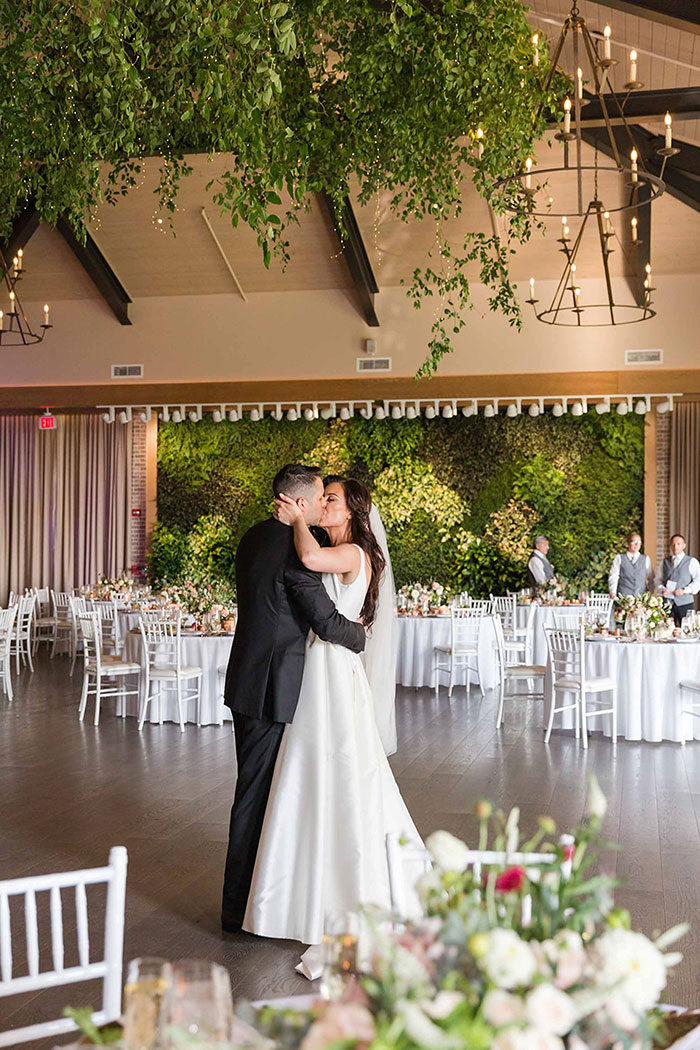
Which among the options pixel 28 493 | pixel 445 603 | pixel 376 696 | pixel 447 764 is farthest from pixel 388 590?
pixel 28 493

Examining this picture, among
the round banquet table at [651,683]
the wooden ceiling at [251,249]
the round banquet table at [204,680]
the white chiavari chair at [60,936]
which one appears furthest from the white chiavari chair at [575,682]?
the wooden ceiling at [251,249]

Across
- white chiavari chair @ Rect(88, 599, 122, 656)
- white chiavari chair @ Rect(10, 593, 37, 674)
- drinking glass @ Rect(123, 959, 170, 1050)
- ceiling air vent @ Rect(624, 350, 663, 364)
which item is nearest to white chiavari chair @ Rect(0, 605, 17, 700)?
white chiavari chair @ Rect(10, 593, 37, 674)

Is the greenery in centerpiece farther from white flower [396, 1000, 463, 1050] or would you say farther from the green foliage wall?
the green foliage wall

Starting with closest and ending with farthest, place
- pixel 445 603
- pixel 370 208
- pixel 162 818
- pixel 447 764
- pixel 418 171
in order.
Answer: pixel 418 171, pixel 162 818, pixel 447 764, pixel 445 603, pixel 370 208

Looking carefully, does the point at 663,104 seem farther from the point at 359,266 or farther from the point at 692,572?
the point at 359,266

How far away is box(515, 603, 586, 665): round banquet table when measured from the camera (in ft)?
41.7

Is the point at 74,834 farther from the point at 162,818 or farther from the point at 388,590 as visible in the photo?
the point at 388,590

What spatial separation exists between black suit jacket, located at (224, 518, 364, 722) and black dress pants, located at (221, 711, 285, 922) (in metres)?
0.11

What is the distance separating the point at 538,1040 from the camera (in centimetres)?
103

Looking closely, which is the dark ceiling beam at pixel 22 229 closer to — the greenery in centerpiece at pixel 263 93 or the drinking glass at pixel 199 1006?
the greenery in centerpiece at pixel 263 93

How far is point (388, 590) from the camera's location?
6629 mm

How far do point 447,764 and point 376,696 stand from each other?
0.89 metres

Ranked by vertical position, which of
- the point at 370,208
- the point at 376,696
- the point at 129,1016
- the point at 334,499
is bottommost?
the point at 376,696

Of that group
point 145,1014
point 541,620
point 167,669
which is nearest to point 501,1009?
point 145,1014
